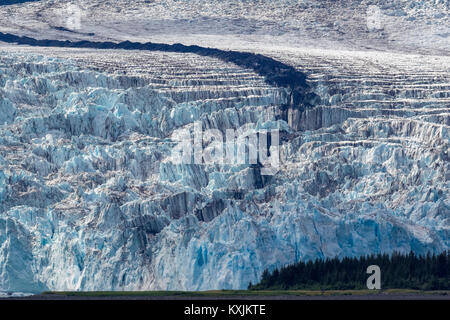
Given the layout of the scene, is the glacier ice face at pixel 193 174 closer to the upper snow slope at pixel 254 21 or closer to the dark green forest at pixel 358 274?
the dark green forest at pixel 358 274

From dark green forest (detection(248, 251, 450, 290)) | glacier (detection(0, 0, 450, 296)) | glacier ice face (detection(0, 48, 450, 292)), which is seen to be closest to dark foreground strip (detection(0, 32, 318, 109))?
glacier (detection(0, 0, 450, 296))

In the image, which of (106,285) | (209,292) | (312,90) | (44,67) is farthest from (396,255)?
(44,67)

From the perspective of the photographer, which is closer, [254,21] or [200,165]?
[200,165]

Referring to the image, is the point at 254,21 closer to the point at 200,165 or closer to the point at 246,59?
the point at 246,59
